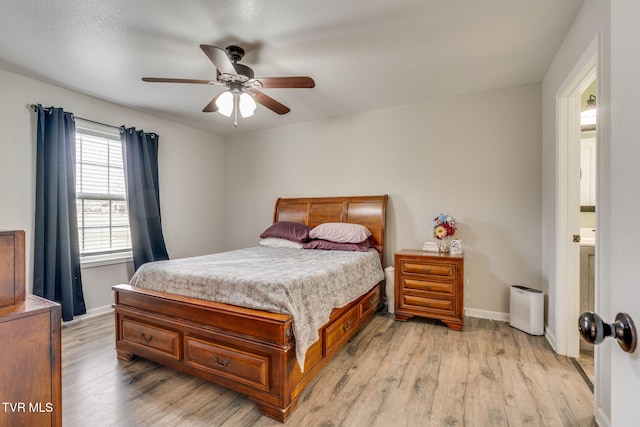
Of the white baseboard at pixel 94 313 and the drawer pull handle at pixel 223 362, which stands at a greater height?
the drawer pull handle at pixel 223 362

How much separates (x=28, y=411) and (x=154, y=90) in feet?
10.6

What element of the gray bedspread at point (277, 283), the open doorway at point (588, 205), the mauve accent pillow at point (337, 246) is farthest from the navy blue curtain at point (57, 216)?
the open doorway at point (588, 205)

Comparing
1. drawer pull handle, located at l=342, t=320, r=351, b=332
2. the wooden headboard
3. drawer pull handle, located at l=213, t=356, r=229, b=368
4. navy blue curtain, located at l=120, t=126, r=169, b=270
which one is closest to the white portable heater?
the wooden headboard

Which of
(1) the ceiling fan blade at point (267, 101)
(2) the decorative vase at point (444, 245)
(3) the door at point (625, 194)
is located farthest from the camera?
(2) the decorative vase at point (444, 245)

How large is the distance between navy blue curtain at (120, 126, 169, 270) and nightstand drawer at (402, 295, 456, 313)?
3292mm

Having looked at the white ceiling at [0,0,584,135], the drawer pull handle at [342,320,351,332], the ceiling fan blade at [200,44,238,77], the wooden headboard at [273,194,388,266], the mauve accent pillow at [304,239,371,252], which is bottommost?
the drawer pull handle at [342,320,351,332]

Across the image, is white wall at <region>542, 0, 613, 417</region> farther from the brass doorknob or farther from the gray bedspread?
the gray bedspread

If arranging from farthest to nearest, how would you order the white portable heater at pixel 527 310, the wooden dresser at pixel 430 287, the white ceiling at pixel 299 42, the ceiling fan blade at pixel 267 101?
the wooden dresser at pixel 430 287, the white portable heater at pixel 527 310, the ceiling fan blade at pixel 267 101, the white ceiling at pixel 299 42

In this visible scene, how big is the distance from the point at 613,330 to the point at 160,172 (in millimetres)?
4693

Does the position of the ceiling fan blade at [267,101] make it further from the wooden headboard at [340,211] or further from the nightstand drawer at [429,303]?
the nightstand drawer at [429,303]

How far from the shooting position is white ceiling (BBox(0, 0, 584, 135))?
1.95m

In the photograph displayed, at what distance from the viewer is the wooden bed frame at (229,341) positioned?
171cm

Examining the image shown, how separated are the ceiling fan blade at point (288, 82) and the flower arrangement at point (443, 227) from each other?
205cm

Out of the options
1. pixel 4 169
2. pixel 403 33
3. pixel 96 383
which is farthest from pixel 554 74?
pixel 4 169
